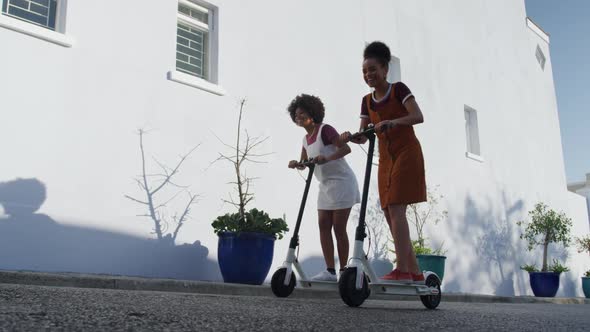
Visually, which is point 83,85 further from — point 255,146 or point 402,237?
point 402,237

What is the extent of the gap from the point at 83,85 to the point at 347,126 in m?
4.18

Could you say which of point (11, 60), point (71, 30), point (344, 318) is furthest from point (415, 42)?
point (344, 318)

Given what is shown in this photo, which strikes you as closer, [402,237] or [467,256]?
[402,237]

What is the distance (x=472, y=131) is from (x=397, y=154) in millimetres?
9114

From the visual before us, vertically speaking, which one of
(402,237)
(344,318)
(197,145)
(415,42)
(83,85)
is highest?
(415,42)

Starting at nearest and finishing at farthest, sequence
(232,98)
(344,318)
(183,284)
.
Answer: (344,318), (183,284), (232,98)

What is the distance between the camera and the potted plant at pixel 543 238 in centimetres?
1158

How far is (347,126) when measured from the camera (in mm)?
8812

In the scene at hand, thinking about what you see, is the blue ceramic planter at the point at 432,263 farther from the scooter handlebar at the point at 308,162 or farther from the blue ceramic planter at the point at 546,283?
the scooter handlebar at the point at 308,162

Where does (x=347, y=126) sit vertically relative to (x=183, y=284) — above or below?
above

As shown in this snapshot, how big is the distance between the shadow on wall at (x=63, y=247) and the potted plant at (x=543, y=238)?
812cm

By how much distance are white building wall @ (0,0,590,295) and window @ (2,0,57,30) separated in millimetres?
255

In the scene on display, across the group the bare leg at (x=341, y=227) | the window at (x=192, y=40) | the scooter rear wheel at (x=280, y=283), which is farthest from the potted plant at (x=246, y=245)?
the window at (x=192, y=40)

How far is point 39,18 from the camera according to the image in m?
5.80
